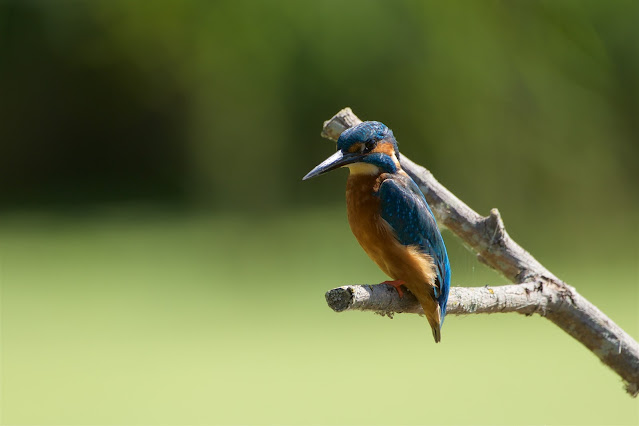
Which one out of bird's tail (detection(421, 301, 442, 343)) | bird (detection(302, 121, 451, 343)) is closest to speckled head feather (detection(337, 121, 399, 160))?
bird (detection(302, 121, 451, 343))

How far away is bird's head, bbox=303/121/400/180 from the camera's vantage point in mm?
1443

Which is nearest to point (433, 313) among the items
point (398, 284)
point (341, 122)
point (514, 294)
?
point (398, 284)

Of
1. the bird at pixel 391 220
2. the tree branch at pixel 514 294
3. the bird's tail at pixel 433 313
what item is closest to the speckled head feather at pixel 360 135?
the bird at pixel 391 220

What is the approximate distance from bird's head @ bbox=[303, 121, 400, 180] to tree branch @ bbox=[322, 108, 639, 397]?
0.40 ft

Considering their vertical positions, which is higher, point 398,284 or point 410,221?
point 410,221

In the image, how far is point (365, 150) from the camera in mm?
1467

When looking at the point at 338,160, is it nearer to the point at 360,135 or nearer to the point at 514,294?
the point at 360,135

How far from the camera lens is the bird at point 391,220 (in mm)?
1413

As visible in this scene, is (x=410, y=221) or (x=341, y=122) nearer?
(x=410, y=221)

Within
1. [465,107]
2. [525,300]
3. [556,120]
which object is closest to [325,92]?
[465,107]

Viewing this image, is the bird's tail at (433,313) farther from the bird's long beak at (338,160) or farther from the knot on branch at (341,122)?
the knot on branch at (341,122)

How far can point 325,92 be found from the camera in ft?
17.0

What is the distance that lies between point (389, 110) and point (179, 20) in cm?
140

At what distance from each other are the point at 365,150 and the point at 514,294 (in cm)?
37
